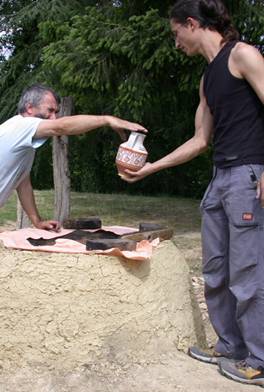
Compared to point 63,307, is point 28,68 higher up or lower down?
higher up

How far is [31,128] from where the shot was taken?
3277 millimetres

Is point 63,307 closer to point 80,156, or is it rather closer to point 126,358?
point 126,358

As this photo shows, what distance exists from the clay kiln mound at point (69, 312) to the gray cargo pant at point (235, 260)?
0.41 meters

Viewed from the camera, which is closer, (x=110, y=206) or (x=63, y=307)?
(x=63, y=307)

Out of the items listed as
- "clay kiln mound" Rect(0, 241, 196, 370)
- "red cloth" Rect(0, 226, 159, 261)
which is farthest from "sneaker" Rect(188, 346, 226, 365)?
"red cloth" Rect(0, 226, 159, 261)

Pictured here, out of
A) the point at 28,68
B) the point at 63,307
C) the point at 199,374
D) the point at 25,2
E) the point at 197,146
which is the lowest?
the point at 199,374

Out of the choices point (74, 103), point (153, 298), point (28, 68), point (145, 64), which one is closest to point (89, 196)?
point (28, 68)

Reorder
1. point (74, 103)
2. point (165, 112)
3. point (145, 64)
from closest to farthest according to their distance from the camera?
point (145, 64)
point (74, 103)
point (165, 112)

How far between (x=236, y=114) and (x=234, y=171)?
278 mm

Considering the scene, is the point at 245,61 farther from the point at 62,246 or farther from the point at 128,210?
the point at 128,210

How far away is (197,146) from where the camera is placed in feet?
10.8

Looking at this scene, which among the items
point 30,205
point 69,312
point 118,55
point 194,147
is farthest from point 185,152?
point 118,55

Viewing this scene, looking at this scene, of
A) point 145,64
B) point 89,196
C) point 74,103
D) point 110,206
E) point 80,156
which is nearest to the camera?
point 145,64

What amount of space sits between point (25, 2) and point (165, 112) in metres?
4.12
